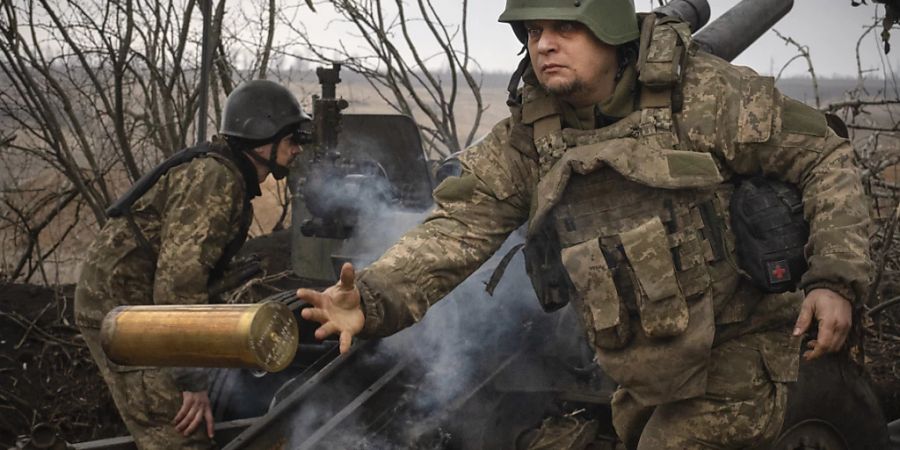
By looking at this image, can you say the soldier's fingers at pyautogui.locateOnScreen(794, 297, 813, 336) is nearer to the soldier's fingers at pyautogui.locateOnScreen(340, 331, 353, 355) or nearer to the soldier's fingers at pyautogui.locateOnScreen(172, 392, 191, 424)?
the soldier's fingers at pyautogui.locateOnScreen(340, 331, 353, 355)

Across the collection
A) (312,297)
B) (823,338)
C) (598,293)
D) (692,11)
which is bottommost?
(823,338)

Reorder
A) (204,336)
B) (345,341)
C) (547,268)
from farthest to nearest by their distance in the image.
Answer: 1. (547,268)
2. (345,341)
3. (204,336)

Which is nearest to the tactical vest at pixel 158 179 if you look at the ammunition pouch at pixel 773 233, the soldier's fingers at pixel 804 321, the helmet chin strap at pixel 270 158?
the helmet chin strap at pixel 270 158

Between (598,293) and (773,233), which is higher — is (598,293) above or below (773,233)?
below

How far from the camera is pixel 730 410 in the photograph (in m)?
3.12

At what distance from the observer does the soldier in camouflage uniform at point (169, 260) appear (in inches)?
179

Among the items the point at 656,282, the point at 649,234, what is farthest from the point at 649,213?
the point at 656,282

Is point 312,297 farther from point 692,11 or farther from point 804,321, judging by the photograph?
point 692,11

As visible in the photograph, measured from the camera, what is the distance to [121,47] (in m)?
7.55

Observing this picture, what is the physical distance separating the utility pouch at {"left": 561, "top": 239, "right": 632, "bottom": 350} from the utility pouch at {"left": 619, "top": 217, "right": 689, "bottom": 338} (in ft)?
0.24

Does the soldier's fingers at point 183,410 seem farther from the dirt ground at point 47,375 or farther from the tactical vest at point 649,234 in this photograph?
the tactical vest at point 649,234

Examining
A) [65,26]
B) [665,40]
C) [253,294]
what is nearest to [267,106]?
[253,294]

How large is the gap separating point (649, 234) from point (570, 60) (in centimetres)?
57

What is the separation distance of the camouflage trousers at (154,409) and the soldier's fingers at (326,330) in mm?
2147
